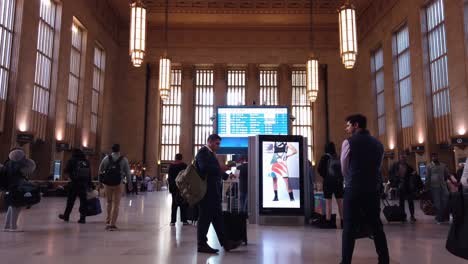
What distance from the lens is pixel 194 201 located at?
4297mm

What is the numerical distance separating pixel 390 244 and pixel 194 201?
2.75 m

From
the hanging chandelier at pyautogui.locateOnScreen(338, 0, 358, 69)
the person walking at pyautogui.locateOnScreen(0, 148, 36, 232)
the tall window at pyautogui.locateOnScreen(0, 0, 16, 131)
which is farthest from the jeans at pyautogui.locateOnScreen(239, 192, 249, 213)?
the tall window at pyautogui.locateOnScreen(0, 0, 16, 131)

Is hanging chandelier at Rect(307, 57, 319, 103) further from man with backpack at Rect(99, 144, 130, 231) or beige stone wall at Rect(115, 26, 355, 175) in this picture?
beige stone wall at Rect(115, 26, 355, 175)

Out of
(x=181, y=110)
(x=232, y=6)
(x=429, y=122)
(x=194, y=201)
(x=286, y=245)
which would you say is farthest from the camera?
(x=181, y=110)

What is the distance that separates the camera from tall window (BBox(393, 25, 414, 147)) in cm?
2098

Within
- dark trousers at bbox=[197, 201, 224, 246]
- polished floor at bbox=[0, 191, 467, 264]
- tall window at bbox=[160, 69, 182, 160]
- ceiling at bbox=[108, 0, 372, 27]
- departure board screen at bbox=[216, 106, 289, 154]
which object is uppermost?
ceiling at bbox=[108, 0, 372, 27]

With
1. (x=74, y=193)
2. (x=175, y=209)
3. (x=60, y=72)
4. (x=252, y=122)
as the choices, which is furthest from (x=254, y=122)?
(x=60, y=72)

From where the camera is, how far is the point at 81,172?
7.74 meters

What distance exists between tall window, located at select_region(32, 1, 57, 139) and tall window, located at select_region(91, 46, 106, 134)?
546cm

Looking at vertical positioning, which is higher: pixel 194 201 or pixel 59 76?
pixel 59 76

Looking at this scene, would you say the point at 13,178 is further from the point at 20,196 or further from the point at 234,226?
the point at 234,226

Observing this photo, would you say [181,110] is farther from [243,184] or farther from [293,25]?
[243,184]

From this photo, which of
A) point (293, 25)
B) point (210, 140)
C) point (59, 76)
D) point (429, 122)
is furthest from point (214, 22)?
point (210, 140)

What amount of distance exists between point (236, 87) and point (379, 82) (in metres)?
10.0
